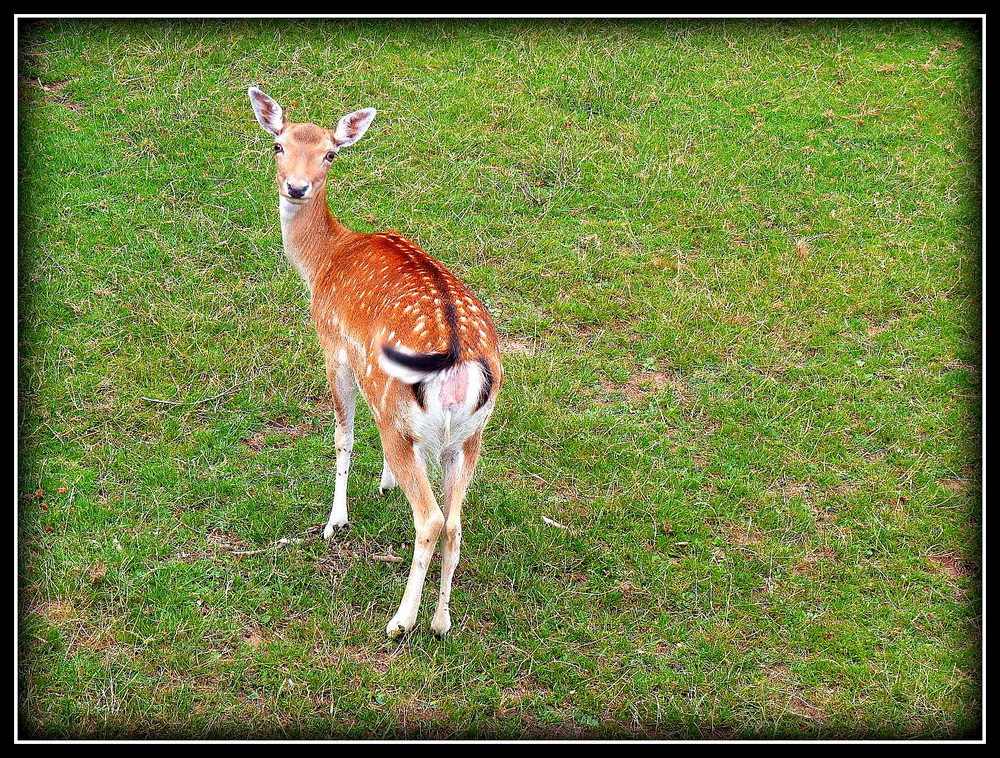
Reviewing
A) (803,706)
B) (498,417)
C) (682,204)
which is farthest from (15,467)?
(682,204)

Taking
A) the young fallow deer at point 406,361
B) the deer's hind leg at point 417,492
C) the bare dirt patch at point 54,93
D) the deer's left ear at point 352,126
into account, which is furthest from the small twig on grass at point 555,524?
the bare dirt patch at point 54,93

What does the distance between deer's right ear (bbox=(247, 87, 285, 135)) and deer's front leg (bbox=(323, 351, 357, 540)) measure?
178 centimetres

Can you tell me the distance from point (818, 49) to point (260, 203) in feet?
20.9

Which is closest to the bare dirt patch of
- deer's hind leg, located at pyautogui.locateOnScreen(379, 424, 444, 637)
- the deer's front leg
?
the deer's front leg

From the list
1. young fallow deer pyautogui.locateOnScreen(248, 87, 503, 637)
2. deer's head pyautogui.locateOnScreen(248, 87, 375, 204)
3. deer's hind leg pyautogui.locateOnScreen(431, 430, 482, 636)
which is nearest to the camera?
young fallow deer pyautogui.locateOnScreen(248, 87, 503, 637)

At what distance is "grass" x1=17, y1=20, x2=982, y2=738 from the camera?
5.13 meters

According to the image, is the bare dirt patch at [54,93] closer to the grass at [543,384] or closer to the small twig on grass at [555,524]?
the grass at [543,384]

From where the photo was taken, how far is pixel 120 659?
504 cm

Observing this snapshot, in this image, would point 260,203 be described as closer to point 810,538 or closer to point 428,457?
point 428,457

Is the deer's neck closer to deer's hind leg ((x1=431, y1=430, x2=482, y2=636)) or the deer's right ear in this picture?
the deer's right ear

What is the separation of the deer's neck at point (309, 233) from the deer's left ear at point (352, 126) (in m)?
0.36

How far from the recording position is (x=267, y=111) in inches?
253

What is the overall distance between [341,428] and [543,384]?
1.83 metres

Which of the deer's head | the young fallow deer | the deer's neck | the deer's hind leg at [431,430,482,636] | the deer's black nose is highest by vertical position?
the deer's head
